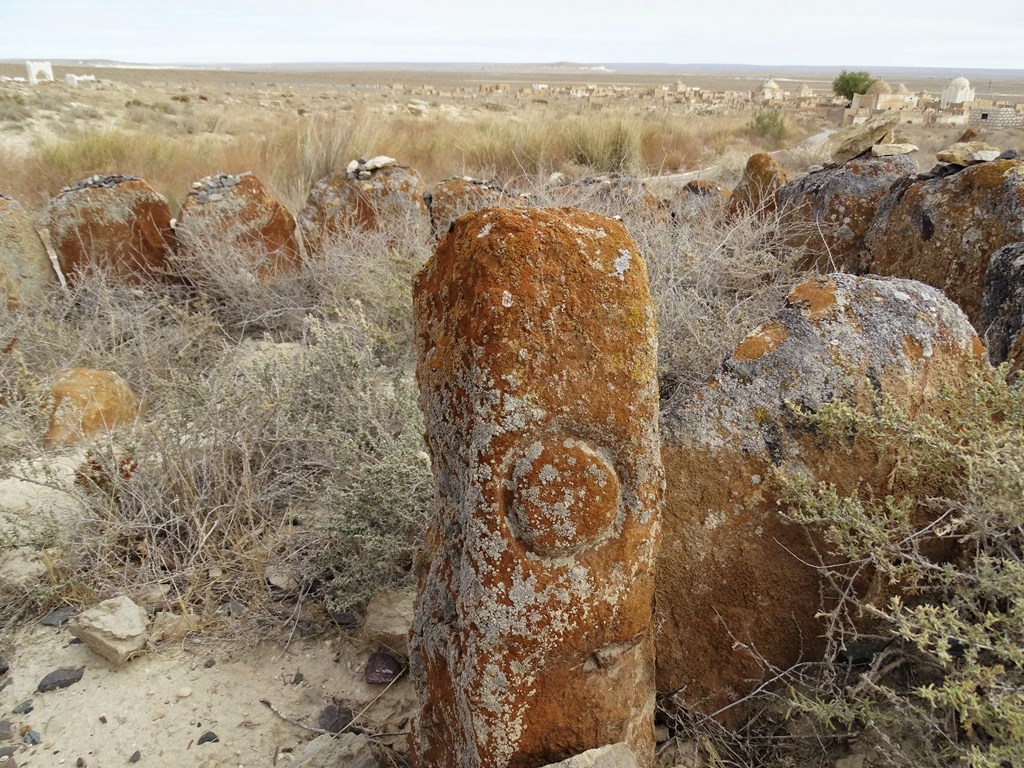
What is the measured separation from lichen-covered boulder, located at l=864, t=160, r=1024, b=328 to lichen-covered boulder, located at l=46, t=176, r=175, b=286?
15.8 feet

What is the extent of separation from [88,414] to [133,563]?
1222 mm

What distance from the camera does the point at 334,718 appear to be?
196 cm

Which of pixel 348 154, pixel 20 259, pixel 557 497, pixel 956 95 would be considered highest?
pixel 956 95

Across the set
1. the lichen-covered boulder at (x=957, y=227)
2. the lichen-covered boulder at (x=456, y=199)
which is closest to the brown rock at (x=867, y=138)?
the lichen-covered boulder at (x=957, y=227)

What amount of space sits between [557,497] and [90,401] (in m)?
3.05

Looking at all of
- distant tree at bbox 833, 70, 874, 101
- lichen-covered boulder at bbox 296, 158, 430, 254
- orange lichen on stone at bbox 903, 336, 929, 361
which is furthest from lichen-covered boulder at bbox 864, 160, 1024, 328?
distant tree at bbox 833, 70, 874, 101

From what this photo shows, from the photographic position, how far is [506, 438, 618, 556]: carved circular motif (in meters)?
1.23

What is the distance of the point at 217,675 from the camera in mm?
2117

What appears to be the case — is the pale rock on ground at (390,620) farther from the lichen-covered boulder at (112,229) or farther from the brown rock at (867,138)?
the brown rock at (867,138)

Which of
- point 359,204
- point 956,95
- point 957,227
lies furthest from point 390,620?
point 956,95

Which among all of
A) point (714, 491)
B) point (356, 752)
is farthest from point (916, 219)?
point (356, 752)

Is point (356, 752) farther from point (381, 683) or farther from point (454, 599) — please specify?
point (454, 599)

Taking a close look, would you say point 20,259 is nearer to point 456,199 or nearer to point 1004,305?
point 456,199

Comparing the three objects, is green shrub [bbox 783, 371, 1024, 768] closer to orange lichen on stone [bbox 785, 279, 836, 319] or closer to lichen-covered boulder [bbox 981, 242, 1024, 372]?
orange lichen on stone [bbox 785, 279, 836, 319]
